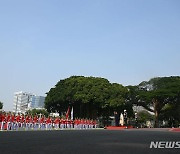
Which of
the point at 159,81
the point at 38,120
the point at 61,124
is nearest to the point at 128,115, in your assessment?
the point at 159,81

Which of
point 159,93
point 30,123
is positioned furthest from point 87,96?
point 30,123

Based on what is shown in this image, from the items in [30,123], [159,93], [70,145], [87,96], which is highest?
[159,93]

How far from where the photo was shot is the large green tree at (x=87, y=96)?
6272 centimetres

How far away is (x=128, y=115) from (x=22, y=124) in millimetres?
47191

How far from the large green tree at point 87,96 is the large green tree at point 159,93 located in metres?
10.4

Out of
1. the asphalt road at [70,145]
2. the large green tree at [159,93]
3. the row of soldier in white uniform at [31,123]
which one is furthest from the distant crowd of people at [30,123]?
the large green tree at [159,93]

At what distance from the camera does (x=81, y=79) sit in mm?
66312

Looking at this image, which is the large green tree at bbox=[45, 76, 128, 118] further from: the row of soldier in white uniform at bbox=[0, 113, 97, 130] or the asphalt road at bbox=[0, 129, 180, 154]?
the asphalt road at bbox=[0, 129, 180, 154]

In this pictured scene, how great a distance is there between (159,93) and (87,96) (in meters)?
19.4

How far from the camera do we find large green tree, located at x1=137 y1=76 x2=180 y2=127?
7271cm

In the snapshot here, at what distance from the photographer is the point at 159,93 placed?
73125 mm

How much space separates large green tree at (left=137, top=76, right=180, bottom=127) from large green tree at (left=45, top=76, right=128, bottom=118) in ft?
34.0

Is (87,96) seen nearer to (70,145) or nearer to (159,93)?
(159,93)

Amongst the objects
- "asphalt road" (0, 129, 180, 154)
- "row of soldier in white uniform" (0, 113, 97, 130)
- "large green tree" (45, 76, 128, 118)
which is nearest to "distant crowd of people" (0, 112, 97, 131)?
"row of soldier in white uniform" (0, 113, 97, 130)
